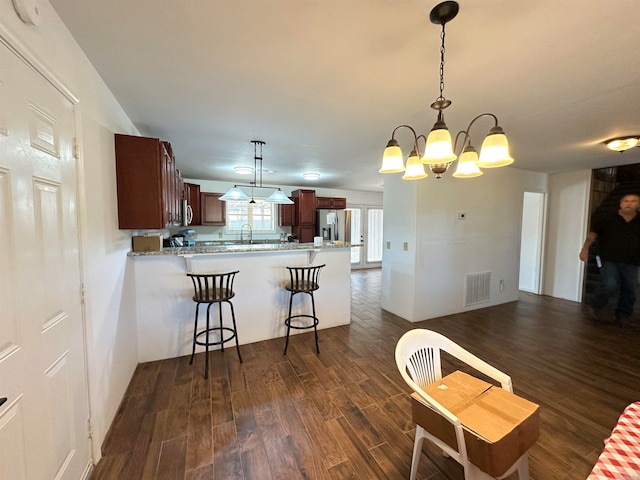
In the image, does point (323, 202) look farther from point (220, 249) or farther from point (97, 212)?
point (97, 212)

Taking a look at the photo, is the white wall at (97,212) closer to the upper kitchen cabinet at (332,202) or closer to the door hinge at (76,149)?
the door hinge at (76,149)

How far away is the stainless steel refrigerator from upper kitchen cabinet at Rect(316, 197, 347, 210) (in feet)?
1.30

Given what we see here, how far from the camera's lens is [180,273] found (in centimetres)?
270

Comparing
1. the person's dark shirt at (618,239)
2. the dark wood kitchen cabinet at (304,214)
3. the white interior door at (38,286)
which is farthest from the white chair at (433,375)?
the dark wood kitchen cabinet at (304,214)

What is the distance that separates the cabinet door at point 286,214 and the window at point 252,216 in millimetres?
313

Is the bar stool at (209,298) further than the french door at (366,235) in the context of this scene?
No

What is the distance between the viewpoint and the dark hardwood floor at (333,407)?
1.52 m

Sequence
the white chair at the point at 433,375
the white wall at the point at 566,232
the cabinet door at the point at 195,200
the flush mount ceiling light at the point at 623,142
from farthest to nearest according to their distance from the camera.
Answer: the cabinet door at the point at 195,200
the white wall at the point at 566,232
the flush mount ceiling light at the point at 623,142
the white chair at the point at 433,375

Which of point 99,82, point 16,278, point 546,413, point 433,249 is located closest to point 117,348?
point 16,278

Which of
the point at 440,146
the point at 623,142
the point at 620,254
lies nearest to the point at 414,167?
the point at 440,146

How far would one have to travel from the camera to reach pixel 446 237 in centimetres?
391

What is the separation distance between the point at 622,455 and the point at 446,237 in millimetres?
3357

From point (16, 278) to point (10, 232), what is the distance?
0.57ft

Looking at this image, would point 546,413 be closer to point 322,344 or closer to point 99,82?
point 322,344
